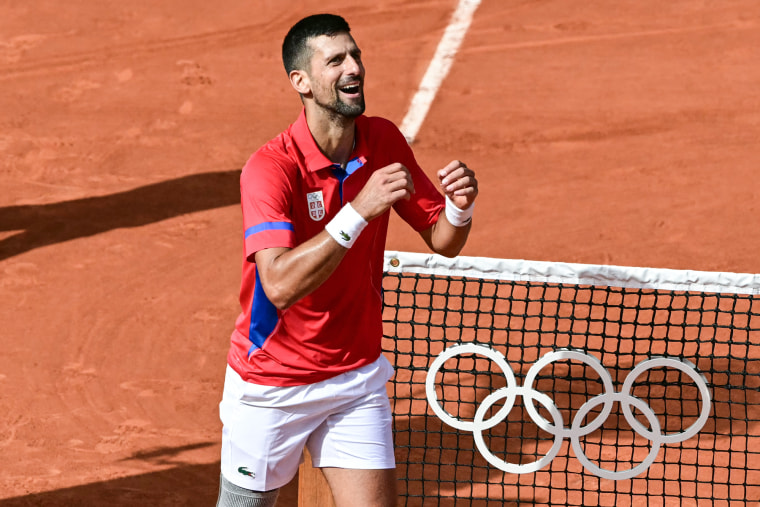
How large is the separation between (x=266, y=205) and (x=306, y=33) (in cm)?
75

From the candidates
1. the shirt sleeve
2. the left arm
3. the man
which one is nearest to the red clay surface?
the man

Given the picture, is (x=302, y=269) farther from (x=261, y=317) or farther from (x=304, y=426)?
(x=304, y=426)

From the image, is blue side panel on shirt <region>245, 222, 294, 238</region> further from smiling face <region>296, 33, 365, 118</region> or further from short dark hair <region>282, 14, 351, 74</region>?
short dark hair <region>282, 14, 351, 74</region>

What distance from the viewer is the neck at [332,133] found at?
456cm

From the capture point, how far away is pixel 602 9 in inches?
577

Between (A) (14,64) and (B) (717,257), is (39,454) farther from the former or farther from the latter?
(A) (14,64)

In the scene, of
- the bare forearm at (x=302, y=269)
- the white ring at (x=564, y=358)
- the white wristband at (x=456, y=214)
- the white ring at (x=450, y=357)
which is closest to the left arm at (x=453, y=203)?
the white wristband at (x=456, y=214)

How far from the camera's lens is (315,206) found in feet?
14.9

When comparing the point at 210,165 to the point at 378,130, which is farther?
the point at 210,165

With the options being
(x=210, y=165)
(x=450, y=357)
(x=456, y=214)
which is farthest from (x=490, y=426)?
(x=210, y=165)

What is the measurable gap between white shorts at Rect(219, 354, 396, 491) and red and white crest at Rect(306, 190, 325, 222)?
2.23ft

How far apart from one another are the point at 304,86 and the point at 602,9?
35.9 feet

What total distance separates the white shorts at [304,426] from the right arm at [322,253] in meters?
0.65

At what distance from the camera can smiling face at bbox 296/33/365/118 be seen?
4.38 m
